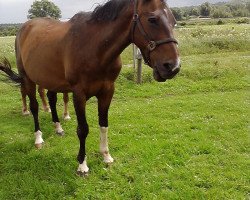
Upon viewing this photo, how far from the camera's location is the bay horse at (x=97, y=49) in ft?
12.9

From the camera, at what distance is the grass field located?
17.1ft

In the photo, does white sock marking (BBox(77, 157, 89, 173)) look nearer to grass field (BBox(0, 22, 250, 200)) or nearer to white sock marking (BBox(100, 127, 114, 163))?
grass field (BBox(0, 22, 250, 200))

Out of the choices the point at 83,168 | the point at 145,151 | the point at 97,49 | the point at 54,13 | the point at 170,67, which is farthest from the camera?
the point at 54,13

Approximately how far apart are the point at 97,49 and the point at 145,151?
2.47 m

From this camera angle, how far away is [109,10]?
4719 mm

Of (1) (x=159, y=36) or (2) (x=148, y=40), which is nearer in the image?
(1) (x=159, y=36)

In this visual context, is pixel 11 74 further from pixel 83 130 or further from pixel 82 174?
pixel 82 174

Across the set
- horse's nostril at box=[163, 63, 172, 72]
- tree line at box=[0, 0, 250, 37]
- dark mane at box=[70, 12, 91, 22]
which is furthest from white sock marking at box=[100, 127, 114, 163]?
tree line at box=[0, 0, 250, 37]

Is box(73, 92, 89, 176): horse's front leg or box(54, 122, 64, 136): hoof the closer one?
box(73, 92, 89, 176): horse's front leg

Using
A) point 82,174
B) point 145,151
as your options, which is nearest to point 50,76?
point 82,174

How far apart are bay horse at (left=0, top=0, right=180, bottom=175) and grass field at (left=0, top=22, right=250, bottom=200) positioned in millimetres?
453

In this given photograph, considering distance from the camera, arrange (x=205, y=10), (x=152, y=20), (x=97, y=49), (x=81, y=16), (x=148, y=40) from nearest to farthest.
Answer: (x=152, y=20) → (x=148, y=40) → (x=97, y=49) → (x=81, y=16) → (x=205, y=10)

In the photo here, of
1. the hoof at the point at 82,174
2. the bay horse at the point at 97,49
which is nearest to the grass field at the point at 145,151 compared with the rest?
the hoof at the point at 82,174

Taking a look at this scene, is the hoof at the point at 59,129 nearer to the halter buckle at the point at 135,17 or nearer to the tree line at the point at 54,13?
the halter buckle at the point at 135,17
